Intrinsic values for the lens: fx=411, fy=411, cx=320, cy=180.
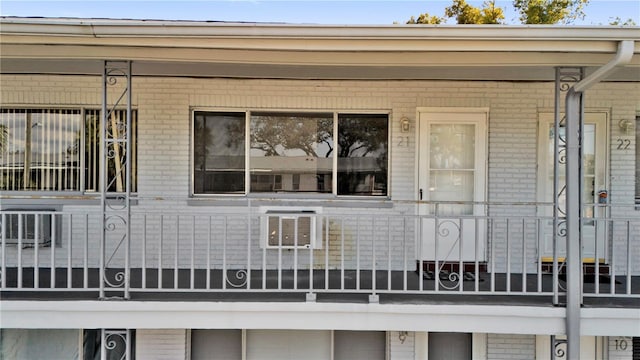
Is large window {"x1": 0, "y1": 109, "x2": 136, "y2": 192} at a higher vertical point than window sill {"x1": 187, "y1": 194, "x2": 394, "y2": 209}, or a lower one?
higher

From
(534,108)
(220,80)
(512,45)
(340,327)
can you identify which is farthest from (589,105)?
(220,80)

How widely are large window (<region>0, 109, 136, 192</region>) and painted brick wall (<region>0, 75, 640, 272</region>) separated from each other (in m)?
0.18

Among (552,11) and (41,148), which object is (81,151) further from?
(552,11)

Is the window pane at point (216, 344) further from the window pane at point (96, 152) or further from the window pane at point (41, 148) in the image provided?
the window pane at point (41, 148)

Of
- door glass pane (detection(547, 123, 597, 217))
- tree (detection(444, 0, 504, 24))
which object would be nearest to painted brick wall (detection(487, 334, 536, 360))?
door glass pane (detection(547, 123, 597, 217))

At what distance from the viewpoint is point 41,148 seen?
514cm

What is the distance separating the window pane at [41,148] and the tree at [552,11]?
38.9 feet

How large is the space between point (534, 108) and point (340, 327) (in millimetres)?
3541

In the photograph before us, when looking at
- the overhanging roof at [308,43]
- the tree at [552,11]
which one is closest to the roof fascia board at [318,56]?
the overhanging roof at [308,43]

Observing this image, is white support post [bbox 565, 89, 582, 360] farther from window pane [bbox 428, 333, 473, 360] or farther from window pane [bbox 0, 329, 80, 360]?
window pane [bbox 0, 329, 80, 360]

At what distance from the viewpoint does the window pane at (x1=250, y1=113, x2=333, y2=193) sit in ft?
17.0

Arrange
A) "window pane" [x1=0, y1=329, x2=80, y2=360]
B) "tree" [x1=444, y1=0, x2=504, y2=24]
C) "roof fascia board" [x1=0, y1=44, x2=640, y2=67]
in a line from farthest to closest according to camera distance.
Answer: "tree" [x1=444, y1=0, x2=504, y2=24], "window pane" [x1=0, y1=329, x2=80, y2=360], "roof fascia board" [x1=0, y1=44, x2=640, y2=67]

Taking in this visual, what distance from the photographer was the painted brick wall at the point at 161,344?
462 cm

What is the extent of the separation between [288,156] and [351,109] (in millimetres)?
987
